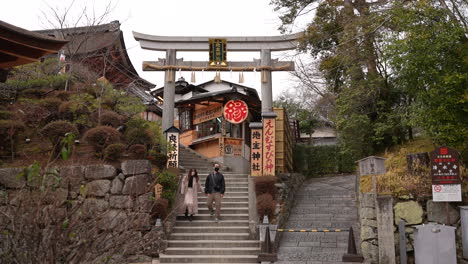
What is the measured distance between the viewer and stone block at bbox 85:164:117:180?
38.9ft

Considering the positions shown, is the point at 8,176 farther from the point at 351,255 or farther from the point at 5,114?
the point at 351,255

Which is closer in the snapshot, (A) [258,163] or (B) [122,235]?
(B) [122,235]

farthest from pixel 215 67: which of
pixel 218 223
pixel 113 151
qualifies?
pixel 218 223

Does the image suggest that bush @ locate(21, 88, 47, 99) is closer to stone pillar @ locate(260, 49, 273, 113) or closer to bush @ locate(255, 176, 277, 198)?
bush @ locate(255, 176, 277, 198)

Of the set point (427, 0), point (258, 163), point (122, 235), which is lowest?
point (122, 235)

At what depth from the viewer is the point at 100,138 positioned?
12.8 metres

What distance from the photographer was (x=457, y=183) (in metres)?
9.94

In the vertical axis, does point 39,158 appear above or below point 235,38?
below

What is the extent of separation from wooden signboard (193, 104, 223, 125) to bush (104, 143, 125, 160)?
1172cm

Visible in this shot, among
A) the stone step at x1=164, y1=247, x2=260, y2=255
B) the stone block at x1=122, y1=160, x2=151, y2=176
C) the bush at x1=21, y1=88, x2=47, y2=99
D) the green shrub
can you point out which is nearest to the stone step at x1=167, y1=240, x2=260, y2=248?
the stone step at x1=164, y1=247, x2=260, y2=255

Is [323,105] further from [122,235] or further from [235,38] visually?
[122,235]

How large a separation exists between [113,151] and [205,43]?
9.27 meters

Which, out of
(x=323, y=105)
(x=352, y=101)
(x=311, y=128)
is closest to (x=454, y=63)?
(x=352, y=101)

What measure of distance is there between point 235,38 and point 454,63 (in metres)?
10.3
